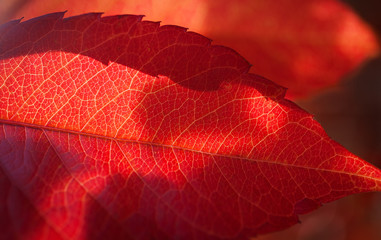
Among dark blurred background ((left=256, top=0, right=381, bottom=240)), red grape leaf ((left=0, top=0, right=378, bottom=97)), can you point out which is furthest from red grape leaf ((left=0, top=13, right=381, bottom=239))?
dark blurred background ((left=256, top=0, right=381, bottom=240))

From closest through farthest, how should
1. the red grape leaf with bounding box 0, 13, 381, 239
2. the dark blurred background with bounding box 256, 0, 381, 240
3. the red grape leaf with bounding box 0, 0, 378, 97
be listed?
the red grape leaf with bounding box 0, 13, 381, 239, the red grape leaf with bounding box 0, 0, 378, 97, the dark blurred background with bounding box 256, 0, 381, 240

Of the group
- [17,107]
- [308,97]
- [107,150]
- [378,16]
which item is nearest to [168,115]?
[107,150]

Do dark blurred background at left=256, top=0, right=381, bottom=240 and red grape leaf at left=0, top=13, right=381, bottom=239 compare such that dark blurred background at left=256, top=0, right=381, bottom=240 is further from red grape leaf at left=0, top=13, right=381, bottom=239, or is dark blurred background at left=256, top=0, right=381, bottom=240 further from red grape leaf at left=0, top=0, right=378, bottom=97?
red grape leaf at left=0, top=13, right=381, bottom=239

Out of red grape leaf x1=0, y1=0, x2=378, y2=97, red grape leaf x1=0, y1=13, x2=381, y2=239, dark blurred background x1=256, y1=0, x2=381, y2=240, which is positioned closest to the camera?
red grape leaf x1=0, y1=13, x2=381, y2=239

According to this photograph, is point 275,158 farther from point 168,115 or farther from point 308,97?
point 308,97

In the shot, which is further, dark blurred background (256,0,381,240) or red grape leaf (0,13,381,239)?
dark blurred background (256,0,381,240)

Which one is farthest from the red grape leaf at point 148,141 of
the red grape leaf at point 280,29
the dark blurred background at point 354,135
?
the dark blurred background at point 354,135
